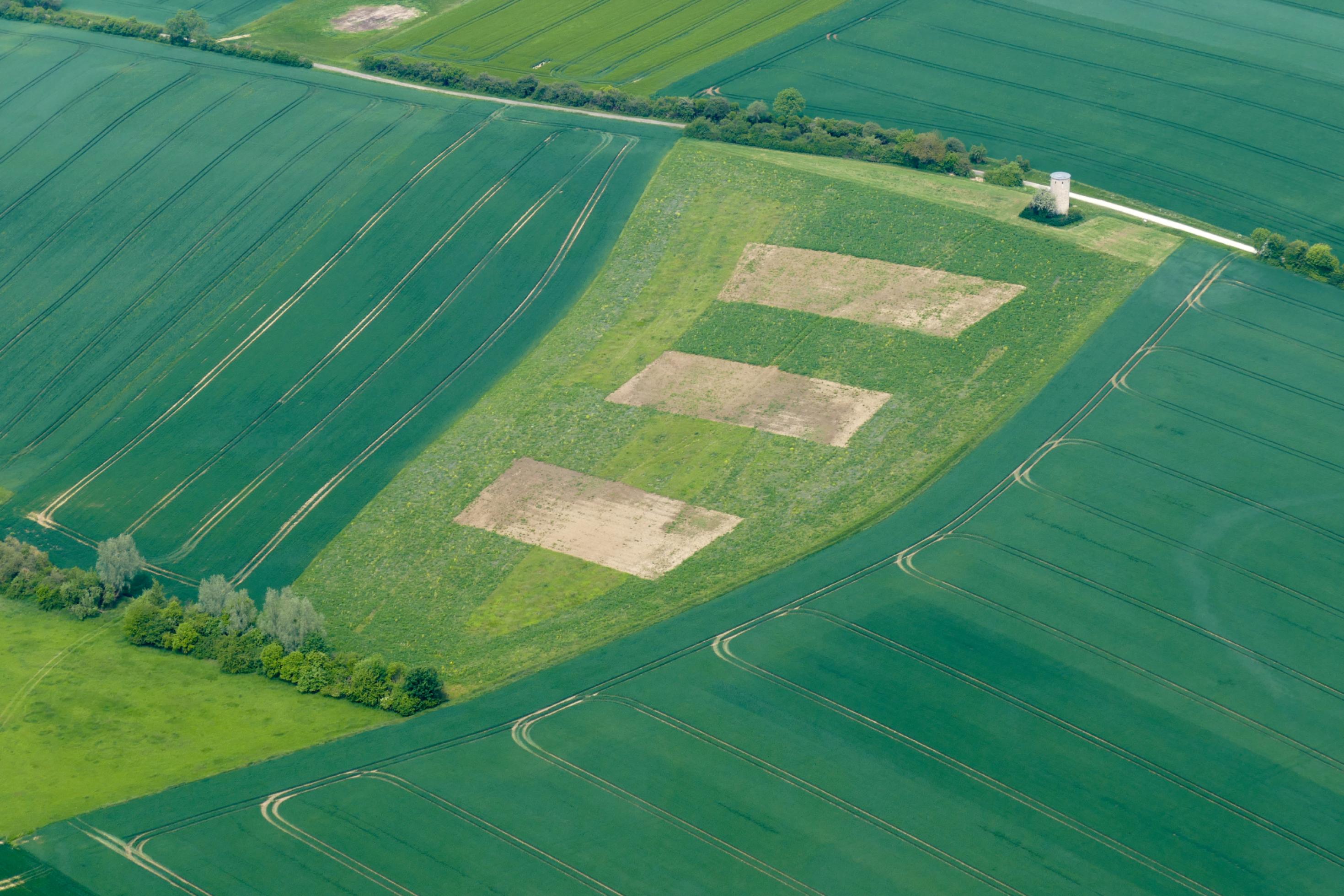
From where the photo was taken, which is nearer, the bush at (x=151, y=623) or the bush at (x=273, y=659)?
the bush at (x=273, y=659)

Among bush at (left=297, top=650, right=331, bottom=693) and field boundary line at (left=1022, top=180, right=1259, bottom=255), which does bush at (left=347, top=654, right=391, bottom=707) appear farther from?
field boundary line at (left=1022, top=180, right=1259, bottom=255)

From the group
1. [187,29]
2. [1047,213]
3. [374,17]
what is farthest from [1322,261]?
[187,29]

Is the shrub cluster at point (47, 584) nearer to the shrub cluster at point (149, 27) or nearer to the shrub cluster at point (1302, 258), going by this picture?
the shrub cluster at point (149, 27)

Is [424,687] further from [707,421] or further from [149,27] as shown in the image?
[149,27]

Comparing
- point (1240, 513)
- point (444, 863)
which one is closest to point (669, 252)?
point (1240, 513)

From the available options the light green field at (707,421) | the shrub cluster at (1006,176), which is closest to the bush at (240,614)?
the light green field at (707,421)

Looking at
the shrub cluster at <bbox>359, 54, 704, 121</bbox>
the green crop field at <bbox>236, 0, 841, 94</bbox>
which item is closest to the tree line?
the shrub cluster at <bbox>359, 54, 704, 121</bbox>

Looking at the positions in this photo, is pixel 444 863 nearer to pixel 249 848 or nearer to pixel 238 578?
pixel 249 848
